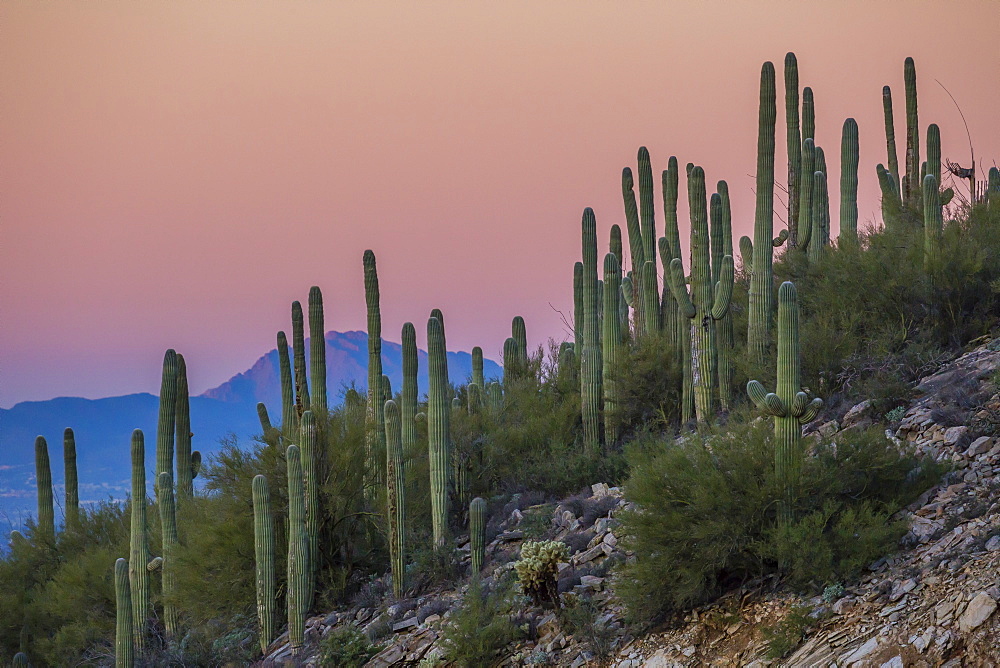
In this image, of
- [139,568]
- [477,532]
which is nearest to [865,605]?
[477,532]

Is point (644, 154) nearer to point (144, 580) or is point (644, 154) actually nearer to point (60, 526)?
point (144, 580)

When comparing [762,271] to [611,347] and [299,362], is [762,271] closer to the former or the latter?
[611,347]

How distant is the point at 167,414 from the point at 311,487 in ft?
12.6

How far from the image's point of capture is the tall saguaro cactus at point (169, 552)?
56.7ft

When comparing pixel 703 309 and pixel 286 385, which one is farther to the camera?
pixel 286 385

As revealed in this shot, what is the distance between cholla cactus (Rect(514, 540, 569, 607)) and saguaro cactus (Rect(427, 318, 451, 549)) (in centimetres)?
336

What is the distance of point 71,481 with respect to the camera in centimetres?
2425

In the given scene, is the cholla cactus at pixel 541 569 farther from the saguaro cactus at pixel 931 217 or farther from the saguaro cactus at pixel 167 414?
the saguaro cactus at pixel 167 414

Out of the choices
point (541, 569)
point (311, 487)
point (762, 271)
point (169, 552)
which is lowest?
point (541, 569)

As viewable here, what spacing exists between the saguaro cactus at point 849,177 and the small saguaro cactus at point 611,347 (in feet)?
15.9

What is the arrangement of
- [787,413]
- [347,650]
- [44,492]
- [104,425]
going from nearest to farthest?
1. [787,413]
2. [347,650]
3. [44,492]
4. [104,425]

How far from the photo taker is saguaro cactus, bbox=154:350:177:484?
18.6m

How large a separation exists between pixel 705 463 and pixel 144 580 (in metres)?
10.2

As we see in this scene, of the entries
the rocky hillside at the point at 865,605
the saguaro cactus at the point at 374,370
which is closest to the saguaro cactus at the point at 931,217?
the rocky hillside at the point at 865,605
